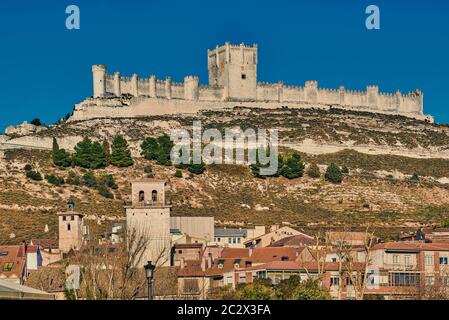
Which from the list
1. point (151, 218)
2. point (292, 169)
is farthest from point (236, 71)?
point (151, 218)

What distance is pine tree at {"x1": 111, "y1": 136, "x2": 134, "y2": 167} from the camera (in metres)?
106

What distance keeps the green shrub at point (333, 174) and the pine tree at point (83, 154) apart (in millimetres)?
21217

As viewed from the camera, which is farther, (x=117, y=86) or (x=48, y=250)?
(x=117, y=86)

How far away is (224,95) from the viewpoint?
132 m

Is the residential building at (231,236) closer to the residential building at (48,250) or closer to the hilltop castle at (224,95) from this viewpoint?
the residential building at (48,250)

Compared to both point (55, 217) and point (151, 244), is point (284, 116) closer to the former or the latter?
point (55, 217)

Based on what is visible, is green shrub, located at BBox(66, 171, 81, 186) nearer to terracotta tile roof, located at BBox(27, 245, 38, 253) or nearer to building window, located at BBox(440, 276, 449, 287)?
terracotta tile roof, located at BBox(27, 245, 38, 253)

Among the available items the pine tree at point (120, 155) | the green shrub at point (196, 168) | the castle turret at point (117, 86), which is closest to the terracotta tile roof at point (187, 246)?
the green shrub at point (196, 168)

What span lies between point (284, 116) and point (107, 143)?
28.0 metres

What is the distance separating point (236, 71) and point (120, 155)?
98.7ft

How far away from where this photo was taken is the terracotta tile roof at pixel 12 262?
51.3 meters

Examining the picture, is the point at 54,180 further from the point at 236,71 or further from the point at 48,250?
the point at 236,71

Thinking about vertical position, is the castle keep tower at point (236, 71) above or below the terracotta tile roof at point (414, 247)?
above
